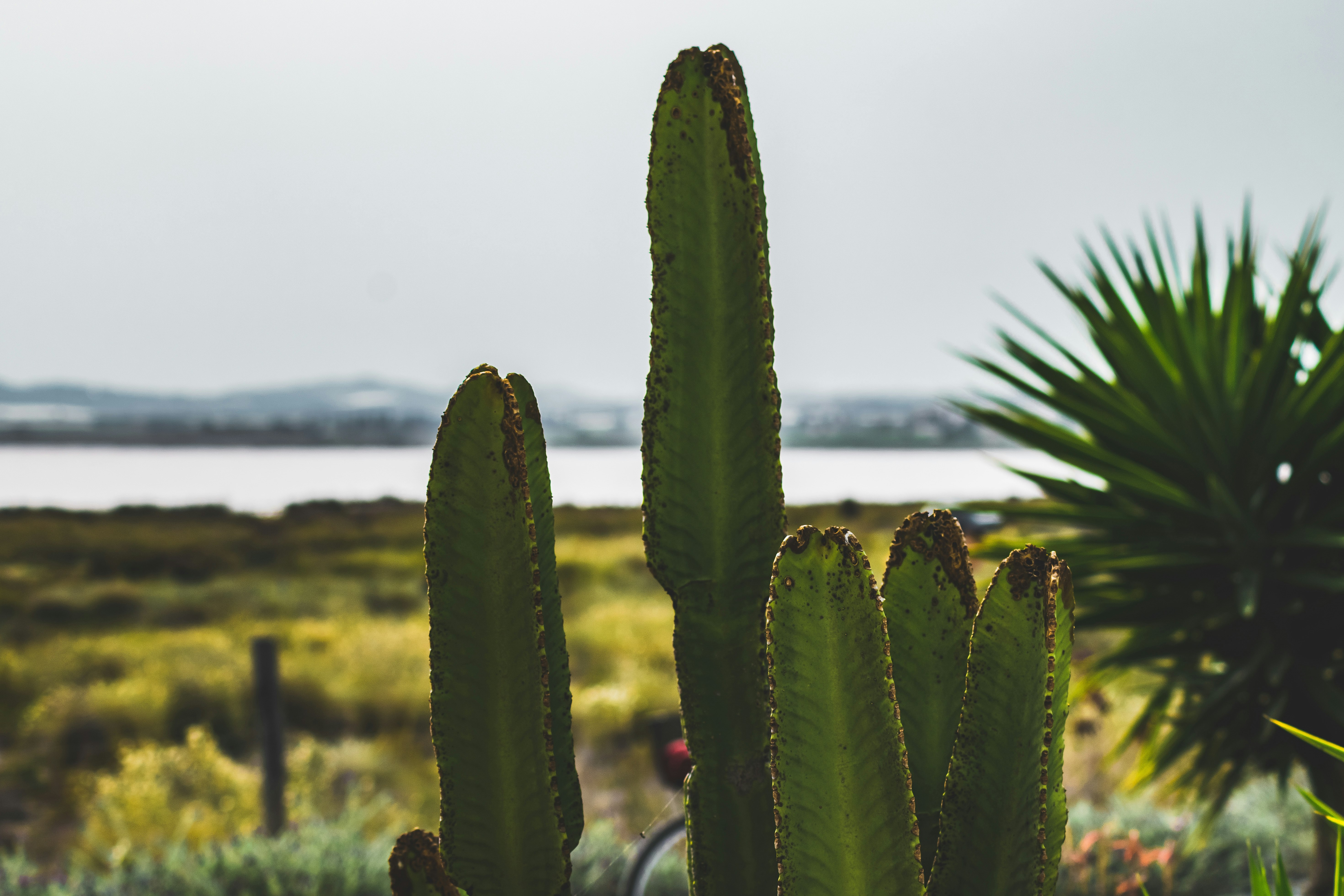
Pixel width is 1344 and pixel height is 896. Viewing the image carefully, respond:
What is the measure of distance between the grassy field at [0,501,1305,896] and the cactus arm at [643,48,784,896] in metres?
0.26

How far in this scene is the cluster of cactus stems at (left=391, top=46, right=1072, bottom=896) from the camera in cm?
71

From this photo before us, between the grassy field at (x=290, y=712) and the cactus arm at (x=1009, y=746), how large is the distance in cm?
44

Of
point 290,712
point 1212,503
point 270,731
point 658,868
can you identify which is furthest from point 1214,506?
point 290,712

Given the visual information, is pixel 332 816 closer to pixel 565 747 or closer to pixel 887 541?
pixel 565 747

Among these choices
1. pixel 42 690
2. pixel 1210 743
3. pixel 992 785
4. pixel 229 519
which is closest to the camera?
pixel 992 785

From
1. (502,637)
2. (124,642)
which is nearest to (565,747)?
(502,637)

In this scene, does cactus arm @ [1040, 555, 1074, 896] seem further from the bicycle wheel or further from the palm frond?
the bicycle wheel

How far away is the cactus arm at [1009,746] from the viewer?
75 centimetres

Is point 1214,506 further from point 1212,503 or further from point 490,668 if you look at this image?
point 490,668

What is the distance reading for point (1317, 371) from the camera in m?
2.33

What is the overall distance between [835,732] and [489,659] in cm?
33

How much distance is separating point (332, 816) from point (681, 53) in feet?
16.2

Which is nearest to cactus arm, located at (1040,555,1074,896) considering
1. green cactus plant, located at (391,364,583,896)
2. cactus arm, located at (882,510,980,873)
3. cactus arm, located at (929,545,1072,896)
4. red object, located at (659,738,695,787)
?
cactus arm, located at (929,545,1072,896)

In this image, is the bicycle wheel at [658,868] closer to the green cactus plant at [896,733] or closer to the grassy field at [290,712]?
the grassy field at [290,712]
